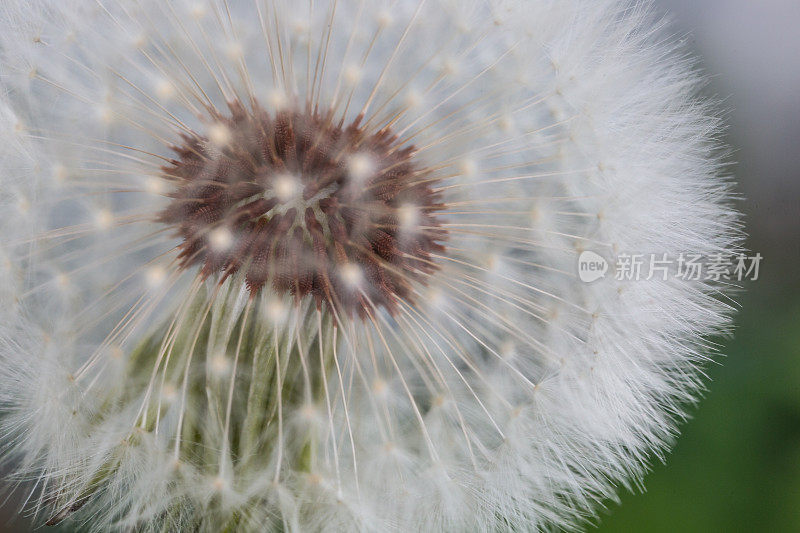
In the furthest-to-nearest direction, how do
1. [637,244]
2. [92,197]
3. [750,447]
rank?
[750,447] → [637,244] → [92,197]

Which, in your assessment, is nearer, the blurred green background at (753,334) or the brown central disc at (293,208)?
the brown central disc at (293,208)

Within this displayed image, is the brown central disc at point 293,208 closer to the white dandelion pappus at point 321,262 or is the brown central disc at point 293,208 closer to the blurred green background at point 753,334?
the white dandelion pappus at point 321,262

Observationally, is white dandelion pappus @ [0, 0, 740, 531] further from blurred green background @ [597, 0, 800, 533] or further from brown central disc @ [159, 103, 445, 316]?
blurred green background @ [597, 0, 800, 533]

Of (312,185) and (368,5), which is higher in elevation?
(368,5)

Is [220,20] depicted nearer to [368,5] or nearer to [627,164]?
[368,5]

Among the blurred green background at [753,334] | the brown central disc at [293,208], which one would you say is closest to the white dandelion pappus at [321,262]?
the brown central disc at [293,208]

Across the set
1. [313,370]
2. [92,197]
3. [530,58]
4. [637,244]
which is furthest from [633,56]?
[92,197]
